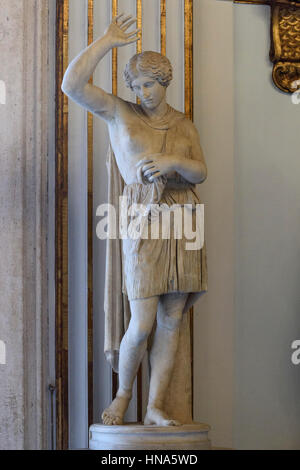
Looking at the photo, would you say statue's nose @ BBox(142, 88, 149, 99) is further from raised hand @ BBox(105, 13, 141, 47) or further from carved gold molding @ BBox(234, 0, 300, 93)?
carved gold molding @ BBox(234, 0, 300, 93)

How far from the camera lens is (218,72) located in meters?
6.73

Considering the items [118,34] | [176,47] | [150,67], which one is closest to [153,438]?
[150,67]

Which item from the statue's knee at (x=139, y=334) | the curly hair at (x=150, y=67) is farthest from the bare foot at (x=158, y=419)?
the curly hair at (x=150, y=67)

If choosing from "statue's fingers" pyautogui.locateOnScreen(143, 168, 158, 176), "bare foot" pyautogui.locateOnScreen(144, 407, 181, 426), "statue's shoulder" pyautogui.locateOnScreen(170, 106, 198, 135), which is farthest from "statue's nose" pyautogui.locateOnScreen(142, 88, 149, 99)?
"bare foot" pyautogui.locateOnScreen(144, 407, 181, 426)

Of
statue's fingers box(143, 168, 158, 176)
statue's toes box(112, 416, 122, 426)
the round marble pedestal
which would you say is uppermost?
statue's fingers box(143, 168, 158, 176)

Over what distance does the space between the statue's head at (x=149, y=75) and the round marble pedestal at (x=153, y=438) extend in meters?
1.65

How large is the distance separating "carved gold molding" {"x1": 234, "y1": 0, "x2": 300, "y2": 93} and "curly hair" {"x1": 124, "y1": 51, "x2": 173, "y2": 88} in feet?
4.58

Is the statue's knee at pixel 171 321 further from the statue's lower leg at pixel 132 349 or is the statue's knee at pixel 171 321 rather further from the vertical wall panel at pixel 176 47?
the vertical wall panel at pixel 176 47

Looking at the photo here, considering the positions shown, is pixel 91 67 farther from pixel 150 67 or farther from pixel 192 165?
pixel 192 165

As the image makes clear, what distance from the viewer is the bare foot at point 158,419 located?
17.7 feet

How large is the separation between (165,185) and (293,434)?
193 centimetres

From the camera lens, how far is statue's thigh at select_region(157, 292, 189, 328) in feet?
18.4

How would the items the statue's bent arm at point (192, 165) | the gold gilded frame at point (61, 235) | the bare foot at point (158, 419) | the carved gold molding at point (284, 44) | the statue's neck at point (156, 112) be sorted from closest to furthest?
the bare foot at point (158, 419) → the statue's bent arm at point (192, 165) → the statue's neck at point (156, 112) → the gold gilded frame at point (61, 235) → the carved gold molding at point (284, 44)
